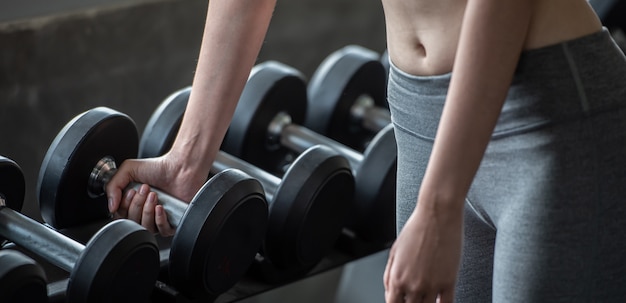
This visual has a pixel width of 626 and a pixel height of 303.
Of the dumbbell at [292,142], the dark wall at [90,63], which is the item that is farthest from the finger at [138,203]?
the dark wall at [90,63]

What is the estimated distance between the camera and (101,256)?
3.87 ft

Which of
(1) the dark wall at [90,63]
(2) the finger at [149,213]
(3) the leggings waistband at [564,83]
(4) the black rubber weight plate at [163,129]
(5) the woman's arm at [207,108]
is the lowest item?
(1) the dark wall at [90,63]

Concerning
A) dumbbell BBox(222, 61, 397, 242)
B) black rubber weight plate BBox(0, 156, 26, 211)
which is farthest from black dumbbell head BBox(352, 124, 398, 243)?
black rubber weight plate BBox(0, 156, 26, 211)

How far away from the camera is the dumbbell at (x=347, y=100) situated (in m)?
1.88

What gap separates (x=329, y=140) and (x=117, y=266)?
678 millimetres

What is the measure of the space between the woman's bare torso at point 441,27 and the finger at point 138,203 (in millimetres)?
480

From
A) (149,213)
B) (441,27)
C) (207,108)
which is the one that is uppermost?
(441,27)

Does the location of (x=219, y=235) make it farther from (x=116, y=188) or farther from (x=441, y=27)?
(x=441, y=27)

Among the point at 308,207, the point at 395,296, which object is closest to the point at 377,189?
the point at 308,207

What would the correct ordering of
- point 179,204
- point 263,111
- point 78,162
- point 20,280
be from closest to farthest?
point 20,280, point 179,204, point 78,162, point 263,111

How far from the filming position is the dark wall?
2.04 meters

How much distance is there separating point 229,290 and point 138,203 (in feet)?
0.80

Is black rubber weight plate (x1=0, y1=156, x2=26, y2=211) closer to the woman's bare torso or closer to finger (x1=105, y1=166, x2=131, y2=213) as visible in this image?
finger (x1=105, y1=166, x2=131, y2=213)

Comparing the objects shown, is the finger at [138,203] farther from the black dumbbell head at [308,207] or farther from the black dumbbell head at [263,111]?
the black dumbbell head at [263,111]
